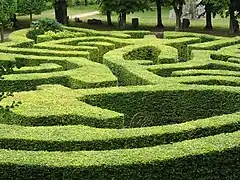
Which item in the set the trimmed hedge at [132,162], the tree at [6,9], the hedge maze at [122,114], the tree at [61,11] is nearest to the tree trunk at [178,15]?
the tree at [61,11]

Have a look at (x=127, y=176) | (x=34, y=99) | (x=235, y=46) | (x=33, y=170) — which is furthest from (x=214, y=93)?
(x=235, y=46)

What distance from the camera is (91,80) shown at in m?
17.3

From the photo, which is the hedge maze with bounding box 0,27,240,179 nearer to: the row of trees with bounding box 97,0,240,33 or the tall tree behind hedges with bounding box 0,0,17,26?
the tall tree behind hedges with bounding box 0,0,17,26

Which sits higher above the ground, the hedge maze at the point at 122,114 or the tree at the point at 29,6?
the tree at the point at 29,6

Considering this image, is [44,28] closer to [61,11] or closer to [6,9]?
[6,9]

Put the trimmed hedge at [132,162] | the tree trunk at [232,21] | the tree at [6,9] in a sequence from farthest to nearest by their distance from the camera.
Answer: the tree trunk at [232,21] → the tree at [6,9] → the trimmed hedge at [132,162]

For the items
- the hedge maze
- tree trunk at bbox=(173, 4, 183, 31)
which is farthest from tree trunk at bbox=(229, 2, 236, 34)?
the hedge maze

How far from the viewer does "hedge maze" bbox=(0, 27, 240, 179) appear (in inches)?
413

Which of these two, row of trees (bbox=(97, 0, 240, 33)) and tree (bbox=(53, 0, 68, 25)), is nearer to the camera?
row of trees (bbox=(97, 0, 240, 33))

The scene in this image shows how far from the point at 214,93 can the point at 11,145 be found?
21.0 feet

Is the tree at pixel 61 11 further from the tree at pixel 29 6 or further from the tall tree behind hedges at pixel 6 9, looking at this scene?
the tall tree behind hedges at pixel 6 9

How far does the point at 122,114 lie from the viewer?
13.6 m

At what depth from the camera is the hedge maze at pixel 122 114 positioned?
34.4ft

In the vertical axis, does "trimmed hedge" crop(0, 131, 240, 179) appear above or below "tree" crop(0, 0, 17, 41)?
below
